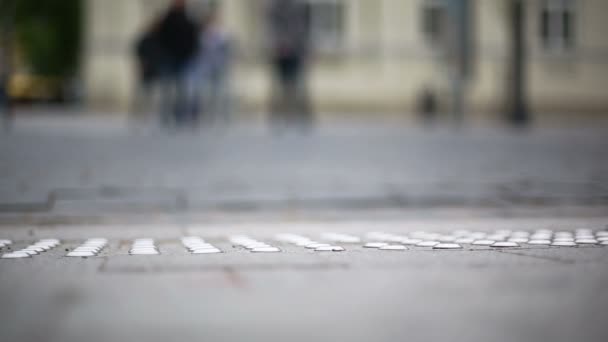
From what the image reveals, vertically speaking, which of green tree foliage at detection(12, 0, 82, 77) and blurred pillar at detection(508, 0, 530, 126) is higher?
green tree foliage at detection(12, 0, 82, 77)

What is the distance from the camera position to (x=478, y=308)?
10.5ft

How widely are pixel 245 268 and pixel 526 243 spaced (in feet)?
5.26

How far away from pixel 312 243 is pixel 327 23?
23.2m

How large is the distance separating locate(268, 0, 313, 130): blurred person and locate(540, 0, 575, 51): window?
14213 mm

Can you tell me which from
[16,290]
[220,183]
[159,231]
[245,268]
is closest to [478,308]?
[245,268]

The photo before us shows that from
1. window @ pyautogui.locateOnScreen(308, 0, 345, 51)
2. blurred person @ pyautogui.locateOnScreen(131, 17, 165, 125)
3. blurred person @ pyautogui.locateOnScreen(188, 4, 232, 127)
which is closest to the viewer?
blurred person @ pyautogui.locateOnScreen(131, 17, 165, 125)

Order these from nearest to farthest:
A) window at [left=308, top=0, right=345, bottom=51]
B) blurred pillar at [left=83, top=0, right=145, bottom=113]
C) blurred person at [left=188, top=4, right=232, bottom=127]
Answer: blurred person at [left=188, top=4, right=232, bottom=127] → blurred pillar at [left=83, top=0, right=145, bottom=113] → window at [left=308, top=0, right=345, bottom=51]

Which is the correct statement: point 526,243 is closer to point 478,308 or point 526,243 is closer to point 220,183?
point 478,308

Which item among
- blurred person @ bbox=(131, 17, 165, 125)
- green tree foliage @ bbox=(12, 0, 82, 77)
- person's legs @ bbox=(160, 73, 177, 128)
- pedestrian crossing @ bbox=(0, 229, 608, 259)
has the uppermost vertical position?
green tree foliage @ bbox=(12, 0, 82, 77)

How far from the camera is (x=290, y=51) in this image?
50.5 feet

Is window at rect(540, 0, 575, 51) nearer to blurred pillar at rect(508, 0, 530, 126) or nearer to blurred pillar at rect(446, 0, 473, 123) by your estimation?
blurred pillar at rect(508, 0, 530, 126)

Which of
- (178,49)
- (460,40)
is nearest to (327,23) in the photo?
(178,49)

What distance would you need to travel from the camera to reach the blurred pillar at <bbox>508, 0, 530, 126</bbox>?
1798 cm

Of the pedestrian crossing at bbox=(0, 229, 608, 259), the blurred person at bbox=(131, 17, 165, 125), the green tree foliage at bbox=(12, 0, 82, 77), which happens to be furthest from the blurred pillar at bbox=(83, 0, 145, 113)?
the pedestrian crossing at bbox=(0, 229, 608, 259)
